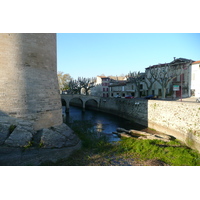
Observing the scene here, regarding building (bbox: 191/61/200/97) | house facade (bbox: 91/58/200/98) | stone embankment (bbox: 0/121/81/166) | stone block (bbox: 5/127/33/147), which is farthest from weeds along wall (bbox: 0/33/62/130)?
building (bbox: 191/61/200/97)

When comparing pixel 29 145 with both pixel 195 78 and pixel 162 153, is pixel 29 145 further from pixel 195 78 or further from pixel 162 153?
pixel 195 78

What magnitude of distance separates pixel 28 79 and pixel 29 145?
348 centimetres

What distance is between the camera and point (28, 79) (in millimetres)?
7992

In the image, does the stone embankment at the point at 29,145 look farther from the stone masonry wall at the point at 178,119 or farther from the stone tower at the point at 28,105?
the stone masonry wall at the point at 178,119

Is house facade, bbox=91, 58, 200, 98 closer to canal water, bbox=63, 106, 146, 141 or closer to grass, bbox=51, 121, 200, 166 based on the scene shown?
canal water, bbox=63, 106, 146, 141

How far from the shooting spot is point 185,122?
11914mm

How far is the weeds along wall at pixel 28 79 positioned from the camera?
7398mm

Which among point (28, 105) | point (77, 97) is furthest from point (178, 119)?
point (77, 97)

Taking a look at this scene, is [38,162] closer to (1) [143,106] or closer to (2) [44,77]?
(2) [44,77]

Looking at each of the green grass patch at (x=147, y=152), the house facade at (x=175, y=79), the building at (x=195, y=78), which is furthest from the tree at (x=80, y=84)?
the green grass patch at (x=147, y=152)

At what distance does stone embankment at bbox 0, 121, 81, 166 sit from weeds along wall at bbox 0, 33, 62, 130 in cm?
53

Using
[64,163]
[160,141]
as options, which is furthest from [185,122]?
[64,163]

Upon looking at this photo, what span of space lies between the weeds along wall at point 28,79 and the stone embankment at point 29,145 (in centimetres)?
53

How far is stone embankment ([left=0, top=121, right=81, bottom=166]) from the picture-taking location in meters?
6.61
